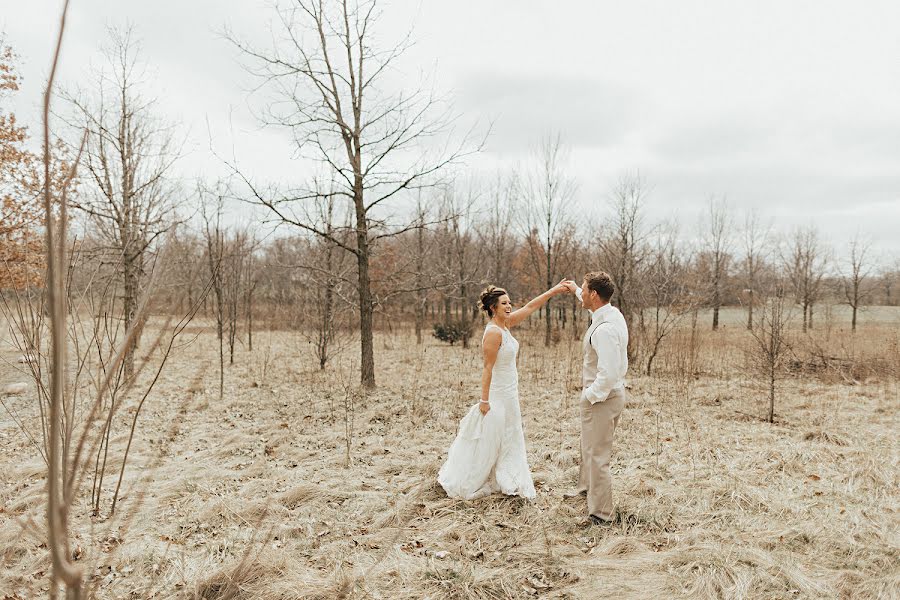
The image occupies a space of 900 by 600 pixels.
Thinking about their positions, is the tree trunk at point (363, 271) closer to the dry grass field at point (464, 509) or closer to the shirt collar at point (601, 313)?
the dry grass field at point (464, 509)

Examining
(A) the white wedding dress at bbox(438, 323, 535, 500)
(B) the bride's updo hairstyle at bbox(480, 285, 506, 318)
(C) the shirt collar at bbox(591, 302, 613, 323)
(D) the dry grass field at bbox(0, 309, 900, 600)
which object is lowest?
(D) the dry grass field at bbox(0, 309, 900, 600)

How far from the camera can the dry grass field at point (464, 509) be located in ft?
12.2

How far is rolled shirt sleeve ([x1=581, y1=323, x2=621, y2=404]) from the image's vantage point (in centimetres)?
422

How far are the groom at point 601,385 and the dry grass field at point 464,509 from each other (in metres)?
0.35

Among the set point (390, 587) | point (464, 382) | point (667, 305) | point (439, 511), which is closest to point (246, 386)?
point (464, 382)

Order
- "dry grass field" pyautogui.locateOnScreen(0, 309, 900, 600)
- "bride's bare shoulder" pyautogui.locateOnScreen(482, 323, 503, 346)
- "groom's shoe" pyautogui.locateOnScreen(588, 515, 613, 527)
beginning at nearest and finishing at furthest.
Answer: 1. "dry grass field" pyautogui.locateOnScreen(0, 309, 900, 600)
2. "groom's shoe" pyautogui.locateOnScreen(588, 515, 613, 527)
3. "bride's bare shoulder" pyautogui.locateOnScreen(482, 323, 503, 346)

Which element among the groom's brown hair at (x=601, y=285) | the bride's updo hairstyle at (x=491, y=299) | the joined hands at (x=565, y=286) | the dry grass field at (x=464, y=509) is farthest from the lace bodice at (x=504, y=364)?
the dry grass field at (x=464, y=509)

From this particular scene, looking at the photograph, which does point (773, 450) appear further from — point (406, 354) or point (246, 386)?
point (406, 354)

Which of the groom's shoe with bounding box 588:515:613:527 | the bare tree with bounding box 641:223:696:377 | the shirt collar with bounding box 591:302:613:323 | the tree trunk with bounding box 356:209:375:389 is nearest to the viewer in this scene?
the shirt collar with bounding box 591:302:613:323

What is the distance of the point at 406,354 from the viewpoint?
16.2 metres

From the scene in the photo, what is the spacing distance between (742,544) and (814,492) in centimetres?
169

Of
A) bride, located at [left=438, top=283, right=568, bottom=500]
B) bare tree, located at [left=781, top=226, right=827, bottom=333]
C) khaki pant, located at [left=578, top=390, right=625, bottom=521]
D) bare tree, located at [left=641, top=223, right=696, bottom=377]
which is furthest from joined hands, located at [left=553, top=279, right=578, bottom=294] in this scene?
bare tree, located at [left=781, top=226, right=827, bottom=333]

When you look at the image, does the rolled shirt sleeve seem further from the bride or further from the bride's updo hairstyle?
the bride's updo hairstyle

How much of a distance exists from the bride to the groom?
62 centimetres
